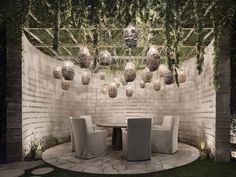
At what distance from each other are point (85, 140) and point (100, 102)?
4694 mm

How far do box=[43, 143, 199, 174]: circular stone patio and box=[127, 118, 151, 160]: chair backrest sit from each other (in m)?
0.22

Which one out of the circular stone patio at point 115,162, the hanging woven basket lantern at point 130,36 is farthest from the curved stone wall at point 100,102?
the hanging woven basket lantern at point 130,36

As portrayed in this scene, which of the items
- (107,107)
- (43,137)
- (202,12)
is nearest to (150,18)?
(202,12)

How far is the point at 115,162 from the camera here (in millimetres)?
5480

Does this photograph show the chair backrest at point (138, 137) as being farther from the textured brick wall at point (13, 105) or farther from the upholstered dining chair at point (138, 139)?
the textured brick wall at point (13, 105)

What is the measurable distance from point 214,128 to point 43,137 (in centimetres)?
454

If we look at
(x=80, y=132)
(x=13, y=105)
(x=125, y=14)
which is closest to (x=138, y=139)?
(x=80, y=132)

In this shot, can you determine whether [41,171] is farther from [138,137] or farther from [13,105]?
[138,137]

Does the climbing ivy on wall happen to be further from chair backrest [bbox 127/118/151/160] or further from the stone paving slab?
the stone paving slab

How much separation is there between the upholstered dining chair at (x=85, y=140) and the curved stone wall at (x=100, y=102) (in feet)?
3.84

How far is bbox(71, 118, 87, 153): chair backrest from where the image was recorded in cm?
571

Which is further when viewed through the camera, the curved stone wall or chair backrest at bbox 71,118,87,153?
the curved stone wall

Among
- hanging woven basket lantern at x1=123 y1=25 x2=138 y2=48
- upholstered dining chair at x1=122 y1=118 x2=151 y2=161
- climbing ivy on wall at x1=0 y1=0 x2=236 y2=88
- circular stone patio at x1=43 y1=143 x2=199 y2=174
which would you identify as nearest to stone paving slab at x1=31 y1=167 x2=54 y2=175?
circular stone patio at x1=43 y1=143 x2=199 y2=174

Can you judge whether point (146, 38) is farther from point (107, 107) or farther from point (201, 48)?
point (107, 107)
